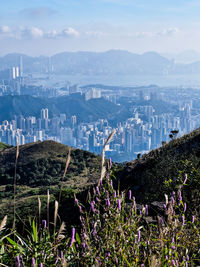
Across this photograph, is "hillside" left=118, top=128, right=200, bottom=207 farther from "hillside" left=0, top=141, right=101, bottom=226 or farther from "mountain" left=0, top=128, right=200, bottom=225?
"hillside" left=0, top=141, right=101, bottom=226

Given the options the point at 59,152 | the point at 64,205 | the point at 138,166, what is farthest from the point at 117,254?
the point at 59,152

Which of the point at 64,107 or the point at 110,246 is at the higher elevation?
the point at 110,246

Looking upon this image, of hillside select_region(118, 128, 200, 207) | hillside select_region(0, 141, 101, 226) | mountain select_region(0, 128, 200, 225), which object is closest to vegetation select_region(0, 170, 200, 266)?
mountain select_region(0, 128, 200, 225)

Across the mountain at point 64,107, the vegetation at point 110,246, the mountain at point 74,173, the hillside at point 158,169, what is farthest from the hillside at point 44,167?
the mountain at point 64,107

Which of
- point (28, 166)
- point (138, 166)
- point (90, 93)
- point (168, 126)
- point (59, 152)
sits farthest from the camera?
point (90, 93)

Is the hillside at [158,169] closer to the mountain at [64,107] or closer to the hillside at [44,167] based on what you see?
the hillside at [44,167]

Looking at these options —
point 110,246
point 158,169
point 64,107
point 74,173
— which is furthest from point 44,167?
point 64,107

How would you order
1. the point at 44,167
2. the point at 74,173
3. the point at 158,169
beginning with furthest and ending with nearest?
the point at 44,167 < the point at 74,173 < the point at 158,169

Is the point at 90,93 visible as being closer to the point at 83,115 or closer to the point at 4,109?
the point at 83,115

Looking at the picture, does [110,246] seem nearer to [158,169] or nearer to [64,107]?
[158,169]
